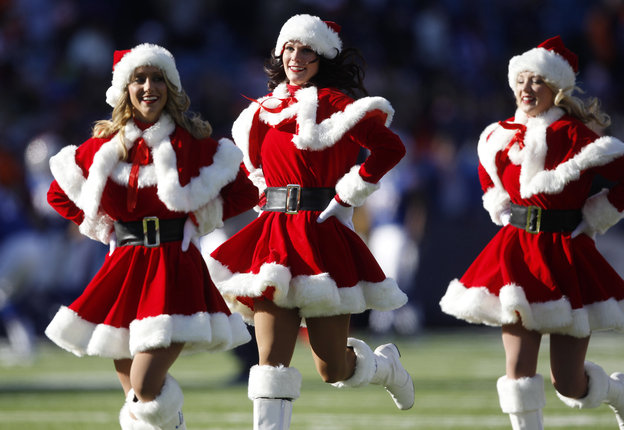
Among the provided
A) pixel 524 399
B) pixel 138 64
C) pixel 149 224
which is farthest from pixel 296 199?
pixel 524 399

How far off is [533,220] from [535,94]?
0.67 meters

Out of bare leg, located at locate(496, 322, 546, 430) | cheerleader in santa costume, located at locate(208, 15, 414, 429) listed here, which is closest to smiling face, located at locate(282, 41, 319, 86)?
cheerleader in santa costume, located at locate(208, 15, 414, 429)

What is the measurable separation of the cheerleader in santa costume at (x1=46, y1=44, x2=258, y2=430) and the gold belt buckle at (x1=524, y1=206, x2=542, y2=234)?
4.66 ft

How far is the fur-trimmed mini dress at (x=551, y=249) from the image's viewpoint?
598cm

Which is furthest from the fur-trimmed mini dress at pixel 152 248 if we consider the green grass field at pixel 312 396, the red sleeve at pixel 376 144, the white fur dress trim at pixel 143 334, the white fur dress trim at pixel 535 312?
the green grass field at pixel 312 396

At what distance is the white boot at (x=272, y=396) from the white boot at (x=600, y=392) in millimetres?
1473

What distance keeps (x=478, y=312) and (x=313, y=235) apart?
3.03 feet

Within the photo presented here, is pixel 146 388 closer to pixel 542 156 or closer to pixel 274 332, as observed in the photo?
pixel 274 332

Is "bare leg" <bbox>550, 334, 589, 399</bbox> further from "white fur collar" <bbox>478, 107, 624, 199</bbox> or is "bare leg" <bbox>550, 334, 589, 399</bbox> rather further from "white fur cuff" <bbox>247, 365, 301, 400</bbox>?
"white fur cuff" <bbox>247, 365, 301, 400</bbox>

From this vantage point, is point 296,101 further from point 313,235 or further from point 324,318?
point 324,318

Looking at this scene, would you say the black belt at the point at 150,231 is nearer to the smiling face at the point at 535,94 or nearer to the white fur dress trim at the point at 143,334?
the white fur dress trim at the point at 143,334

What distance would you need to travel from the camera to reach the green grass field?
8.11 meters

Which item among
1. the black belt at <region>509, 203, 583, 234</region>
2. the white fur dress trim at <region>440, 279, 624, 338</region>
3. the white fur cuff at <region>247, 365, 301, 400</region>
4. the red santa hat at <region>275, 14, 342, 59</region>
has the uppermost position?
the red santa hat at <region>275, 14, 342, 59</region>

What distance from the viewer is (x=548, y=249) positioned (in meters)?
6.11
